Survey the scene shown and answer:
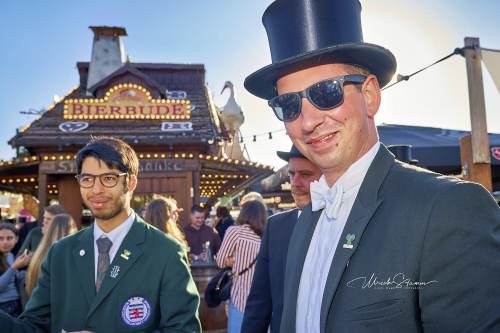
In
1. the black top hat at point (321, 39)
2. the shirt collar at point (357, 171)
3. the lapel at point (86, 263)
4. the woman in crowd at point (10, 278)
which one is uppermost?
the black top hat at point (321, 39)

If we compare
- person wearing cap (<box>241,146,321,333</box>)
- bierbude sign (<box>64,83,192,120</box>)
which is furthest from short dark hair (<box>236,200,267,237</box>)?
bierbude sign (<box>64,83,192,120</box>)

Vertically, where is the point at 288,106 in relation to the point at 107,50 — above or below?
below

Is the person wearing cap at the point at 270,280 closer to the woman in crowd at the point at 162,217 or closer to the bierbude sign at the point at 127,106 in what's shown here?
the woman in crowd at the point at 162,217

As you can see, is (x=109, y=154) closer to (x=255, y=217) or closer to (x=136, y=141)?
(x=255, y=217)

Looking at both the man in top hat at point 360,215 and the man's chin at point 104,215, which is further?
the man's chin at point 104,215

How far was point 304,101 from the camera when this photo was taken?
1.69 metres

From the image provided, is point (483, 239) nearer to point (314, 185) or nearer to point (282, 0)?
point (314, 185)

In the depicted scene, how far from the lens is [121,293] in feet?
7.46

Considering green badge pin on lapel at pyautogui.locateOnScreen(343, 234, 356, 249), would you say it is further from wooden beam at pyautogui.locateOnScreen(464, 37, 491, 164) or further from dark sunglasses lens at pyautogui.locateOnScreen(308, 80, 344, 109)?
wooden beam at pyautogui.locateOnScreen(464, 37, 491, 164)

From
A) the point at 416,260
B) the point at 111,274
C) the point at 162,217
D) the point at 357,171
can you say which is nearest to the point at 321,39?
the point at 357,171

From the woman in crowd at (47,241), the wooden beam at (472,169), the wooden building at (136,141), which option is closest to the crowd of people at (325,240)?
the woman in crowd at (47,241)

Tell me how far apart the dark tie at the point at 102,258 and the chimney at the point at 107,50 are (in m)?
16.9

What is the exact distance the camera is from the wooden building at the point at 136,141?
11680mm

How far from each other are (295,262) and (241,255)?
286cm
